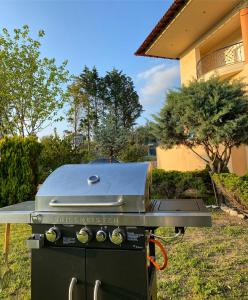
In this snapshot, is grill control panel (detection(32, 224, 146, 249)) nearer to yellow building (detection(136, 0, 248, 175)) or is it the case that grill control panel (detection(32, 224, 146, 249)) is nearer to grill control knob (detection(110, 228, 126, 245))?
grill control knob (detection(110, 228, 126, 245))

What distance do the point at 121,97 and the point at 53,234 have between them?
29.3 metres

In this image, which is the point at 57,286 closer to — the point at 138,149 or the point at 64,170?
the point at 64,170

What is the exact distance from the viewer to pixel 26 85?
1038 centimetres

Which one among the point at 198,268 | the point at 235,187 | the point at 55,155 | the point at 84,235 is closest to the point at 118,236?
the point at 84,235

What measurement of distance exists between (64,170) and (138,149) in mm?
14872

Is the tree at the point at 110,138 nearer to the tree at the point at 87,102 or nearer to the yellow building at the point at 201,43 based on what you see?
the yellow building at the point at 201,43

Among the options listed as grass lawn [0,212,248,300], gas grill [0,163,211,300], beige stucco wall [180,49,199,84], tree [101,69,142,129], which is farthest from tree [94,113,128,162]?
gas grill [0,163,211,300]

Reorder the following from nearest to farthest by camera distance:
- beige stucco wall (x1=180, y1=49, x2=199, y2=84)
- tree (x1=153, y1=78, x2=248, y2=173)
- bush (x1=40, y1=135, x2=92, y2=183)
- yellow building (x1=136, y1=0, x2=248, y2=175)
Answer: tree (x1=153, y1=78, x2=248, y2=173), bush (x1=40, y1=135, x2=92, y2=183), yellow building (x1=136, y1=0, x2=248, y2=175), beige stucco wall (x1=180, y1=49, x2=199, y2=84)

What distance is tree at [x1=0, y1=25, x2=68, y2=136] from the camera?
10.1 meters

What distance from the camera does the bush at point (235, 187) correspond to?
5445 millimetres

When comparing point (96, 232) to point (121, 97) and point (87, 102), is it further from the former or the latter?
point (121, 97)

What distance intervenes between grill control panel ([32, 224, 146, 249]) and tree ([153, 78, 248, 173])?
5.22 meters

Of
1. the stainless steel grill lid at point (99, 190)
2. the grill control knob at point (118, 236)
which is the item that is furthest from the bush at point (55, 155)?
the grill control knob at point (118, 236)

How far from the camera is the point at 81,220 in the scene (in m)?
1.71
